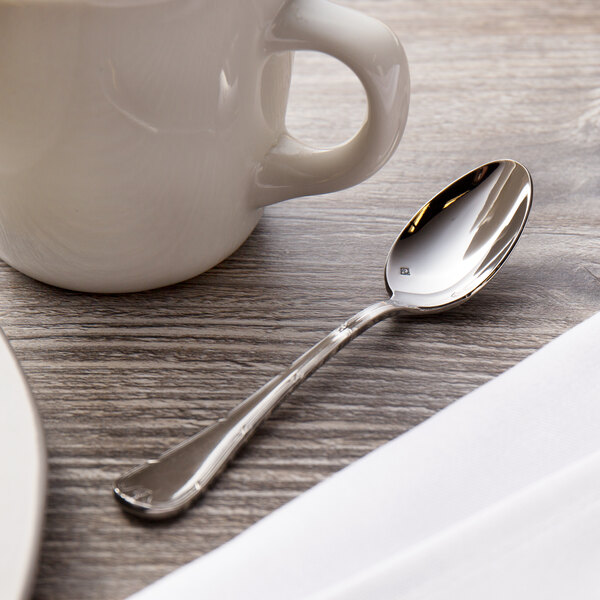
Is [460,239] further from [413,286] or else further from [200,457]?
[200,457]

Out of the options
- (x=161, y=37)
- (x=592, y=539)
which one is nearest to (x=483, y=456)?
A: (x=592, y=539)

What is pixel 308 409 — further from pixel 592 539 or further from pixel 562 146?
pixel 562 146

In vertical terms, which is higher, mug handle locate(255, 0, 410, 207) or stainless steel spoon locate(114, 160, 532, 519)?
mug handle locate(255, 0, 410, 207)

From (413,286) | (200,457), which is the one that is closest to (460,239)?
(413,286)

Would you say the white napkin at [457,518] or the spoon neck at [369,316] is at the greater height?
the spoon neck at [369,316]

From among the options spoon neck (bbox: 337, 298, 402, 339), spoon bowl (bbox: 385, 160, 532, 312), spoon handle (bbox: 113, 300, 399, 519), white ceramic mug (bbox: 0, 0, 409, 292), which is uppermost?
white ceramic mug (bbox: 0, 0, 409, 292)
